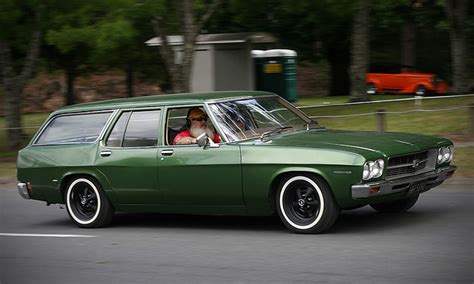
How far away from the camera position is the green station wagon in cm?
815

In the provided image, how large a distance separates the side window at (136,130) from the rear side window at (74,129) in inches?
9.7

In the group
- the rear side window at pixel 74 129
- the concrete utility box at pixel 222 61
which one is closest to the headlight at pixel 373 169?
the rear side window at pixel 74 129

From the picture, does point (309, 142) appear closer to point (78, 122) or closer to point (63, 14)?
point (78, 122)

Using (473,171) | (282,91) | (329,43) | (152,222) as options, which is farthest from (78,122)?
(329,43)

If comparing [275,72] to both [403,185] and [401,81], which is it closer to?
[401,81]

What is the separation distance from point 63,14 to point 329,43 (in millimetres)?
16219

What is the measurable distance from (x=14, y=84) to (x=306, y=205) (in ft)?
45.0

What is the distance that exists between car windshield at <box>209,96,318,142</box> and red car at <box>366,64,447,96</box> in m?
23.0

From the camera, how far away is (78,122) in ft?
33.3

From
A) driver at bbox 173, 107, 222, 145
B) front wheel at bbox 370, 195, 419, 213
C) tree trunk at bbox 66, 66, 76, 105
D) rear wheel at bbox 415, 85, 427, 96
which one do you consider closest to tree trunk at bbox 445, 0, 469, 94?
rear wheel at bbox 415, 85, 427, 96

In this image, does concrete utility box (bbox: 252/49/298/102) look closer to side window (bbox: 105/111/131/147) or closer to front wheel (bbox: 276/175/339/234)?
side window (bbox: 105/111/131/147)

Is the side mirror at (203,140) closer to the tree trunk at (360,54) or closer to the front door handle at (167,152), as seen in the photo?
the front door handle at (167,152)

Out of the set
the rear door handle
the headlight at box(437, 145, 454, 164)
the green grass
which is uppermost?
the rear door handle

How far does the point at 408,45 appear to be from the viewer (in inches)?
1430
